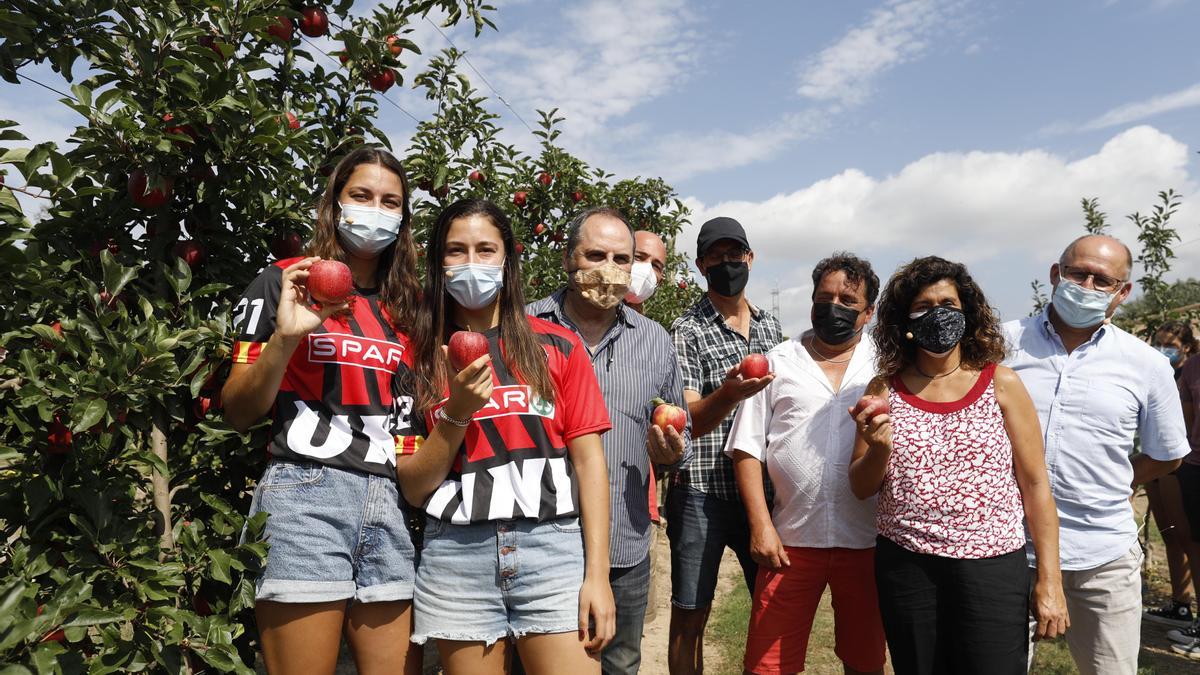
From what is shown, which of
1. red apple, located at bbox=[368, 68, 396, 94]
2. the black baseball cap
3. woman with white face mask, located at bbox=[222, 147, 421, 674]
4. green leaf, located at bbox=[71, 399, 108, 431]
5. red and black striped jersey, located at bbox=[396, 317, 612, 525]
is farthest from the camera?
the black baseball cap

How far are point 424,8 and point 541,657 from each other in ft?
8.15

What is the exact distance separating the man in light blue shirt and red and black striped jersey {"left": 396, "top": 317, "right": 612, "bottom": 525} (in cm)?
205

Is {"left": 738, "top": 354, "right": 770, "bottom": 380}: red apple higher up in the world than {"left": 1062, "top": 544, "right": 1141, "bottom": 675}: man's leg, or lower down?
higher up

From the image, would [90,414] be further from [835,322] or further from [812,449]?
[835,322]

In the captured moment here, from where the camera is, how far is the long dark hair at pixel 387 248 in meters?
2.25

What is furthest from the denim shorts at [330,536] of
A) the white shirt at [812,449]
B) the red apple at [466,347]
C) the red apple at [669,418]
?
the white shirt at [812,449]

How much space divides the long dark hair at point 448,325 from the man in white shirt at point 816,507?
1157mm

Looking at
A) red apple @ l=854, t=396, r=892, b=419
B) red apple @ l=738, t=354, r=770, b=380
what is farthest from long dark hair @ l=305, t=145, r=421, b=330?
red apple @ l=854, t=396, r=892, b=419

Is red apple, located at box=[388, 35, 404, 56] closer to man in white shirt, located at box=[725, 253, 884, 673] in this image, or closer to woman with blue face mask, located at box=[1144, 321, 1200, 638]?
man in white shirt, located at box=[725, 253, 884, 673]

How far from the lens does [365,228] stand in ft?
7.38

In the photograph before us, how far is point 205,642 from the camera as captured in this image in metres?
1.93

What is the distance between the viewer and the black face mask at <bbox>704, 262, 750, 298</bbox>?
3416mm

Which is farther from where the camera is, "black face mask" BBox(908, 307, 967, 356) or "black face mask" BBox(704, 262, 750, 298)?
"black face mask" BBox(704, 262, 750, 298)

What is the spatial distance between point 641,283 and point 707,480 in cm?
94
